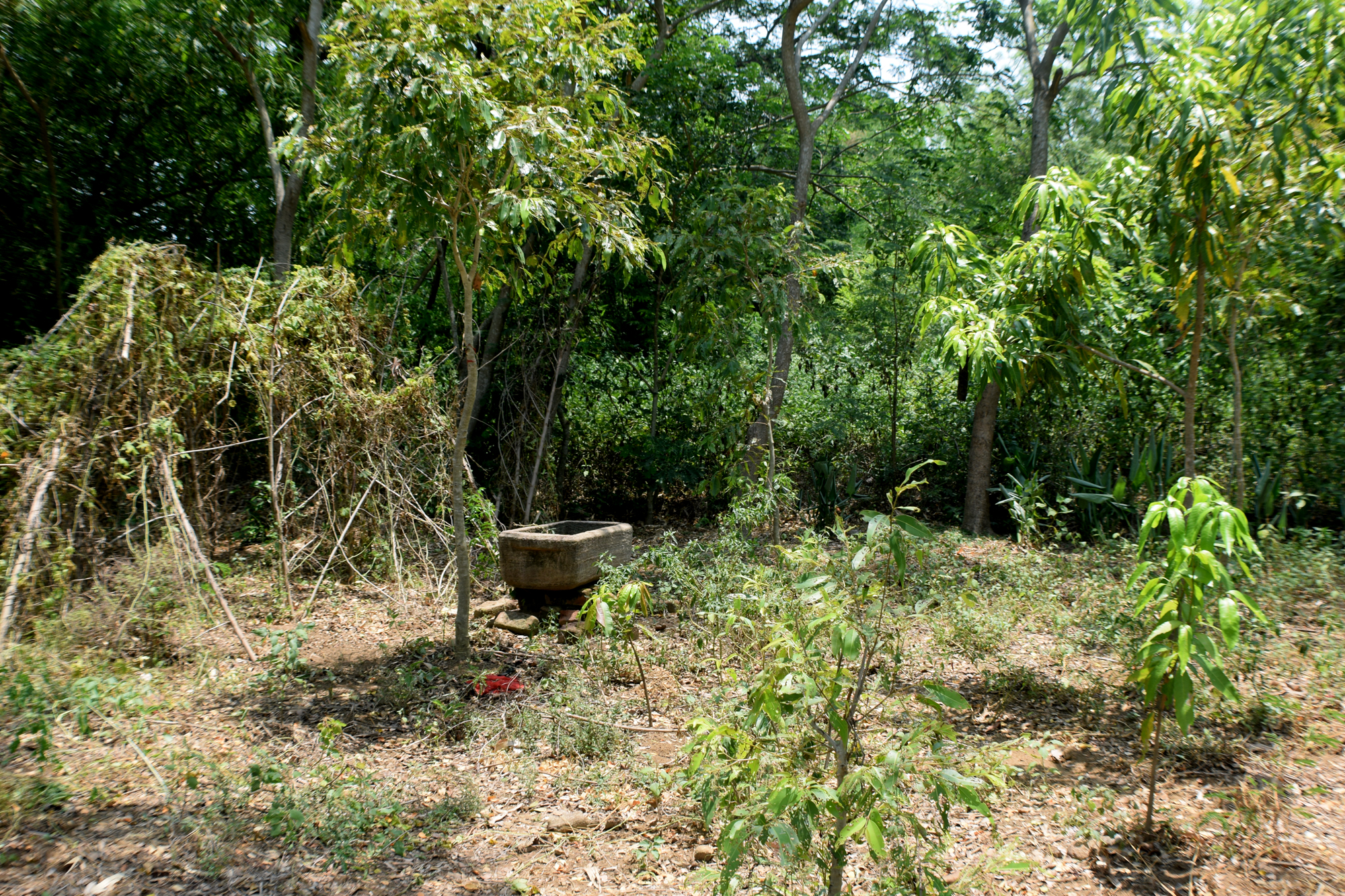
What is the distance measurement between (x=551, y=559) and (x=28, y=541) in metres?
2.88

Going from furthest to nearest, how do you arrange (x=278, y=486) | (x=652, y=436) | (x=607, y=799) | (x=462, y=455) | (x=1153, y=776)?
(x=652, y=436)
(x=278, y=486)
(x=462, y=455)
(x=607, y=799)
(x=1153, y=776)

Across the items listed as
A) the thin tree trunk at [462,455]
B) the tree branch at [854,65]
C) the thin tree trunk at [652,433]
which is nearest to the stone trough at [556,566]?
the thin tree trunk at [462,455]

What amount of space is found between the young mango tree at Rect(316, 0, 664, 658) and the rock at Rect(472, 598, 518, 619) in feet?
2.25

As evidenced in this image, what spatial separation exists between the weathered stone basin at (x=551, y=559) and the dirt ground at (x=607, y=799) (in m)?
0.78

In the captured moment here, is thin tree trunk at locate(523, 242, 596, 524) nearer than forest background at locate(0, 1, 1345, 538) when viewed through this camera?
No

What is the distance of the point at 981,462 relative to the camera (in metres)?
8.09

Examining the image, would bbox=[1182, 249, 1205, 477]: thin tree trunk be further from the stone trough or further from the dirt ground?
the stone trough

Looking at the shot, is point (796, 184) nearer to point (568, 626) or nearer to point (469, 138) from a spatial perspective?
point (469, 138)

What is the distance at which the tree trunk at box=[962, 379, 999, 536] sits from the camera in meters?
8.05

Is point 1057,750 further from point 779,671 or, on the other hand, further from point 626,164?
point 626,164

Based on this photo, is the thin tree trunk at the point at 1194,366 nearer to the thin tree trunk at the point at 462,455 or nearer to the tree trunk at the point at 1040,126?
the thin tree trunk at the point at 462,455

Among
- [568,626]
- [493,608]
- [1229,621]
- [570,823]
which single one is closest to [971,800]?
[1229,621]

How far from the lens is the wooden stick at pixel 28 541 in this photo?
13.9ft

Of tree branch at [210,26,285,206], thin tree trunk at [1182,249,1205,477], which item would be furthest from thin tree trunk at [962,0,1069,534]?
tree branch at [210,26,285,206]
